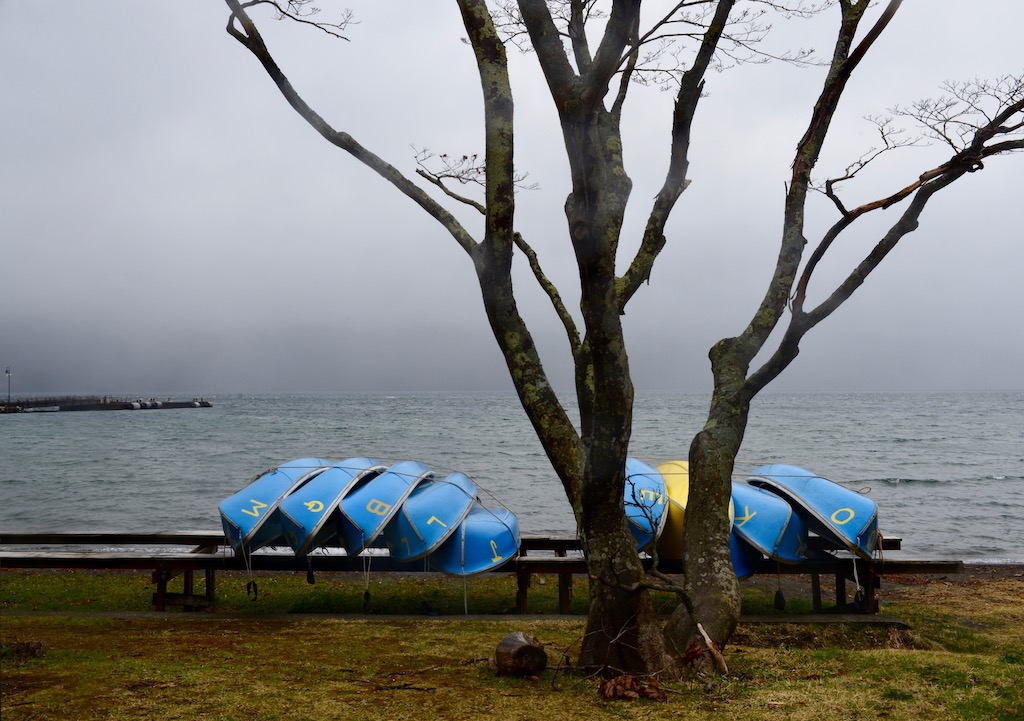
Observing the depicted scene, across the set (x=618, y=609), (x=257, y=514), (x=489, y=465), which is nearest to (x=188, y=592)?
(x=257, y=514)

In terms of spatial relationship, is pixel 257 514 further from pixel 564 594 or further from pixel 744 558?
pixel 744 558

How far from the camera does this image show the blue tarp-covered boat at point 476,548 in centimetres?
855

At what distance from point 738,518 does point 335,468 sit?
15.7 ft

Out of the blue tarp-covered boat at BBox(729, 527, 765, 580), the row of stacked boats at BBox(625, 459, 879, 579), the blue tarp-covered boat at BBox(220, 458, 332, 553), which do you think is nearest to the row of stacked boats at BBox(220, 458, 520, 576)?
the blue tarp-covered boat at BBox(220, 458, 332, 553)

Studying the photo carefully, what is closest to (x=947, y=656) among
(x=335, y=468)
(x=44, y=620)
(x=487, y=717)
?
(x=487, y=717)

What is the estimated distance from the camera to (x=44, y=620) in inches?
291

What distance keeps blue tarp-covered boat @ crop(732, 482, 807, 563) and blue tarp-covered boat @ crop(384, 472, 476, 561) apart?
10.2 feet

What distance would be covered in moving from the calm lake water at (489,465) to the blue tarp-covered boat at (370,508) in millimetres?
1172

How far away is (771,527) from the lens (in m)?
8.68

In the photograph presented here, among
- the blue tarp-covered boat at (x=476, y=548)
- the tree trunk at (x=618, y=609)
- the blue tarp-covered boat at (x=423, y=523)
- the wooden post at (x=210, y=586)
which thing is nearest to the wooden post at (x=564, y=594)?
the blue tarp-covered boat at (x=476, y=548)

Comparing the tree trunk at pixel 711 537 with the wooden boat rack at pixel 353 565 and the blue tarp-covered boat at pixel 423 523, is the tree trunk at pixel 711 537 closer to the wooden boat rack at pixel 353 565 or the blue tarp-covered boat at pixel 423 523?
the wooden boat rack at pixel 353 565

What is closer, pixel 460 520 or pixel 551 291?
pixel 551 291

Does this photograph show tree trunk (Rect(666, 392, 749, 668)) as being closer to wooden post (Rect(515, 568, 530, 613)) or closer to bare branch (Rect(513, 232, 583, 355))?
bare branch (Rect(513, 232, 583, 355))

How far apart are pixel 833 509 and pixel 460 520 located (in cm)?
415
